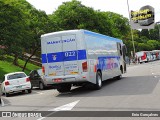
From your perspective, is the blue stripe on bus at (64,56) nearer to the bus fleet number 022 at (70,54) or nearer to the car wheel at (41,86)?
the bus fleet number 022 at (70,54)

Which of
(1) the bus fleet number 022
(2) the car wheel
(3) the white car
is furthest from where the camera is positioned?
(2) the car wheel

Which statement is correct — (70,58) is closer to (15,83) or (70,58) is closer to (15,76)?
(15,83)

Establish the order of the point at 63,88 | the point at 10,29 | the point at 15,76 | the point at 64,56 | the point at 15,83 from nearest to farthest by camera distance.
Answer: the point at 64,56, the point at 63,88, the point at 15,83, the point at 15,76, the point at 10,29

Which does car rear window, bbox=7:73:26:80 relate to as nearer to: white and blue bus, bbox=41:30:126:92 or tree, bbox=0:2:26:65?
white and blue bus, bbox=41:30:126:92

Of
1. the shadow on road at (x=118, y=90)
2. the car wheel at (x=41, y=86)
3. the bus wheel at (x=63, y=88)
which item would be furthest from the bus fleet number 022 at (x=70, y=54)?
the car wheel at (x=41, y=86)

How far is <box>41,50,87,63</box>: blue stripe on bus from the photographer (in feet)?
53.4

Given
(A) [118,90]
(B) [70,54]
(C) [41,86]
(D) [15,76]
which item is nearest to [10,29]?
(C) [41,86]

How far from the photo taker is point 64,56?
16672 mm

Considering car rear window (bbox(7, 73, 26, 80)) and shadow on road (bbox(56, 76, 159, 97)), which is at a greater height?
car rear window (bbox(7, 73, 26, 80))

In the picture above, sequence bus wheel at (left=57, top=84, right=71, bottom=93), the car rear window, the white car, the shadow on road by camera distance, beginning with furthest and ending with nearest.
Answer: the car rear window → the white car → bus wheel at (left=57, top=84, right=71, bottom=93) → the shadow on road

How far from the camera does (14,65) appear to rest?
46406mm

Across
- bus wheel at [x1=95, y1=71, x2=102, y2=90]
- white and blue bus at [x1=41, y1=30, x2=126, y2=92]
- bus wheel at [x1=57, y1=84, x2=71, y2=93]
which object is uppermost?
white and blue bus at [x1=41, y1=30, x2=126, y2=92]

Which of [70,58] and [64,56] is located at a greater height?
[64,56]

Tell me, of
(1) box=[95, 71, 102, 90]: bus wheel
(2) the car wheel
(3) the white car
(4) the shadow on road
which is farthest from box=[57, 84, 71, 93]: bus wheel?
(2) the car wheel
